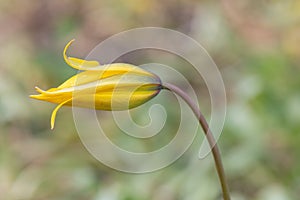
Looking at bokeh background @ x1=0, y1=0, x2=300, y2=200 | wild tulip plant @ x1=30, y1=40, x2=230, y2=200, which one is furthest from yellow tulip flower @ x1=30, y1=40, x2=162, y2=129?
bokeh background @ x1=0, y1=0, x2=300, y2=200

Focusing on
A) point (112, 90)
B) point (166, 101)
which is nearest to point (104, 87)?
point (112, 90)

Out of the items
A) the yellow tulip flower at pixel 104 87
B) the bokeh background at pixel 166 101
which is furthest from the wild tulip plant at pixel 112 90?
the bokeh background at pixel 166 101

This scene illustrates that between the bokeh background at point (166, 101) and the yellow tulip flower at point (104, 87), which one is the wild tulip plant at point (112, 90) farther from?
the bokeh background at point (166, 101)

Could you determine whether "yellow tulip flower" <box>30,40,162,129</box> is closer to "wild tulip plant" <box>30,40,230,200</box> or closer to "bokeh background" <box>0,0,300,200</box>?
"wild tulip plant" <box>30,40,230,200</box>

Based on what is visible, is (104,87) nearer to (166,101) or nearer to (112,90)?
(112,90)

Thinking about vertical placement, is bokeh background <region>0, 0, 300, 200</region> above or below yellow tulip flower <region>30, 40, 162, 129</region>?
below

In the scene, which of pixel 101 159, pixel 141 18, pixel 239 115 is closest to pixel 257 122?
pixel 239 115
